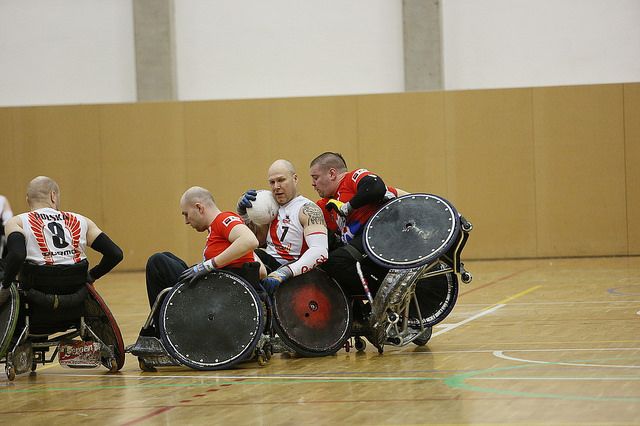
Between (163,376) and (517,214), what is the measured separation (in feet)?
42.4

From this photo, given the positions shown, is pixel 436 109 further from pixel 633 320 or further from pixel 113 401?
pixel 113 401

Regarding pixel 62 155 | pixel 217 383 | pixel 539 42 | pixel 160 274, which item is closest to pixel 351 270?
pixel 160 274

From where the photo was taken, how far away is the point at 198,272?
22.1 feet

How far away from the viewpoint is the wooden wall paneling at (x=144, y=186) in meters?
19.1

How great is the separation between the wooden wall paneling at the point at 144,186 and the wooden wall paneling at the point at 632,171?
8030mm

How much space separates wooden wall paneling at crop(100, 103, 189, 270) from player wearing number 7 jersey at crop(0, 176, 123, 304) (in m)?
12.1

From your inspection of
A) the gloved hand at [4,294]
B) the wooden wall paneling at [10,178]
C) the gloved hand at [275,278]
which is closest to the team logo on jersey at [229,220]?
the gloved hand at [275,278]

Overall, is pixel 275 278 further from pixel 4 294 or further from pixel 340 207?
pixel 4 294

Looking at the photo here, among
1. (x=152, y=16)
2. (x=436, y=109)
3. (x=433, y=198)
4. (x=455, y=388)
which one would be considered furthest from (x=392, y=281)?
(x=152, y=16)

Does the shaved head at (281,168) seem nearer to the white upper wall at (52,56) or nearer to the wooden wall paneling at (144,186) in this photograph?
the wooden wall paneling at (144,186)

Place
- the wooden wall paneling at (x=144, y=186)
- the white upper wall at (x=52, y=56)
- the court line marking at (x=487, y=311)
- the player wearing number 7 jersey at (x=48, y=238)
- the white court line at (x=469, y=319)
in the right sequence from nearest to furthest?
the player wearing number 7 jersey at (x=48, y=238) → the white court line at (x=469, y=319) → the court line marking at (x=487, y=311) → the wooden wall paneling at (x=144, y=186) → the white upper wall at (x=52, y=56)

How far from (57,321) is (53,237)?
1.82ft

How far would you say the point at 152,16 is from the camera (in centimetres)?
1903

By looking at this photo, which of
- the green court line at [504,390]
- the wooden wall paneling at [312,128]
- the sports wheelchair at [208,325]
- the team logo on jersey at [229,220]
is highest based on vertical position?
the wooden wall paneling at [312,128]
